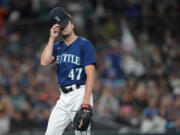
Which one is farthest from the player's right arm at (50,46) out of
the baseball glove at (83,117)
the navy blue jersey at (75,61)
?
the baseball glove at (83,117)

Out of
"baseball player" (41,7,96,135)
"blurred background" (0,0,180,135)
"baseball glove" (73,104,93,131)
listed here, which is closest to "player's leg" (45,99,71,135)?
"baseball player" (41,7,96,135)

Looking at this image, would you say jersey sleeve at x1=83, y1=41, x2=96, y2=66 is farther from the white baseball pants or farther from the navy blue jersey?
the white baseball pants

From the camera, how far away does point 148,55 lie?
1201 cm

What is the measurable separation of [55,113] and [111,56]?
6.50 m

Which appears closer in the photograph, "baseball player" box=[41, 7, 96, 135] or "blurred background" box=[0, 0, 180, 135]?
"baseball player" box=[41, 7, 96, 135]

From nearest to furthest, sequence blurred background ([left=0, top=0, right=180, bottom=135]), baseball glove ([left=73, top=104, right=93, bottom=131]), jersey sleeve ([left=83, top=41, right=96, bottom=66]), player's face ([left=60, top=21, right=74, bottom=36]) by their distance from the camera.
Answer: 1. baseball glove ([left=73, top=104, right=93, bottom=131])
2. jersey sleeve ([left=83, top=41, right=96, bottom=66])
3. player's face ([left=60, top=21, right=74, bottom=36])
4. blurred background ([left=0, top=0, right=180, bottom=135])

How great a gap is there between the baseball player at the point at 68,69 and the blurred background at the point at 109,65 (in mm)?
3601

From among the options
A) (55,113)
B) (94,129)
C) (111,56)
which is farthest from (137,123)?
(55,113)

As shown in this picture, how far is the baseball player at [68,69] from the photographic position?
5480mm

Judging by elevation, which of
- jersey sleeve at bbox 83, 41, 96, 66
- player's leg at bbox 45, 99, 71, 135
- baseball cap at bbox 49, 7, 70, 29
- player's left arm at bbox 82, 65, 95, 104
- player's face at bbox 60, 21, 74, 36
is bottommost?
player's leg at bbox 45, 99, 71, 135

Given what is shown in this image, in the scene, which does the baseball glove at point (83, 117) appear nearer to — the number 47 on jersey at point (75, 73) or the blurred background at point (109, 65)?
the number 47 on jersey at point (75, 73)

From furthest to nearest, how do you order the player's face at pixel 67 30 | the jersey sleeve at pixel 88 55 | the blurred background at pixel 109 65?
the blurred background at pixel 109 65, the player's face at pixel 67 30, the jersey sleeve at pixel 88 55

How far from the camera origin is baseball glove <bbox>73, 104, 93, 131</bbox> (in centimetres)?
522

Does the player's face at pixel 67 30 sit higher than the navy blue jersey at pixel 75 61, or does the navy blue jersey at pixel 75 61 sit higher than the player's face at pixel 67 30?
the player's face at pixel 67 30
